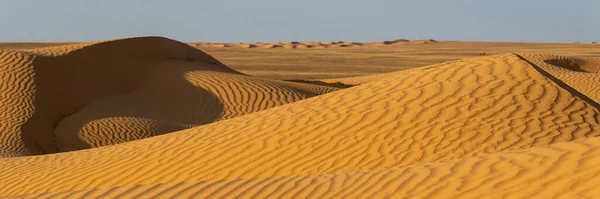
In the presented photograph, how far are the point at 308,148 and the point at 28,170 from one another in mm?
3147

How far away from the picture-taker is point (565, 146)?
5.59 metres

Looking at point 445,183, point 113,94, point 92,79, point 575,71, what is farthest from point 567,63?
point 445,183

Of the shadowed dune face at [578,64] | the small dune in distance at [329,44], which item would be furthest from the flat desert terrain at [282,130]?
the small dune in distance at [329,44]

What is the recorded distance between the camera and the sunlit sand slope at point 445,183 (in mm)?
4719

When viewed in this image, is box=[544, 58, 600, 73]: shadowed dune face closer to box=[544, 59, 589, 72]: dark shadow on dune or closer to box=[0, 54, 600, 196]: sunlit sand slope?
box=[544, 59, 589, 72]: dark shadow on dune

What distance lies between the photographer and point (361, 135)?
8820 millimetres

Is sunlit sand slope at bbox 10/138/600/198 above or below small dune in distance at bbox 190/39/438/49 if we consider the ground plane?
above

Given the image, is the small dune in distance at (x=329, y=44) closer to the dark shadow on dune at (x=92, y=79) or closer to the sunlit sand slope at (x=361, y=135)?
the dark shadow on dune at (x=92, y=79)

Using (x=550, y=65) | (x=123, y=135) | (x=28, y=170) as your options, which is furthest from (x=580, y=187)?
(x=550, y=65)

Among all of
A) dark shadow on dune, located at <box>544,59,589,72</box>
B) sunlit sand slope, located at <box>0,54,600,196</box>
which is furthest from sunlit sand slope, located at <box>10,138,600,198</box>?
dark shadow on dune, located at <box>544,59,589,72</box>

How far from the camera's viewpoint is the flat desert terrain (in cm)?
515

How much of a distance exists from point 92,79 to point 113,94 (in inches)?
26.1

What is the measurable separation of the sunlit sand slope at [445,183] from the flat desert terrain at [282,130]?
0.05 ft

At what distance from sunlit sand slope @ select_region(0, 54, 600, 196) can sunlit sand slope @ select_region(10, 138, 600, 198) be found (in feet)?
7.86
